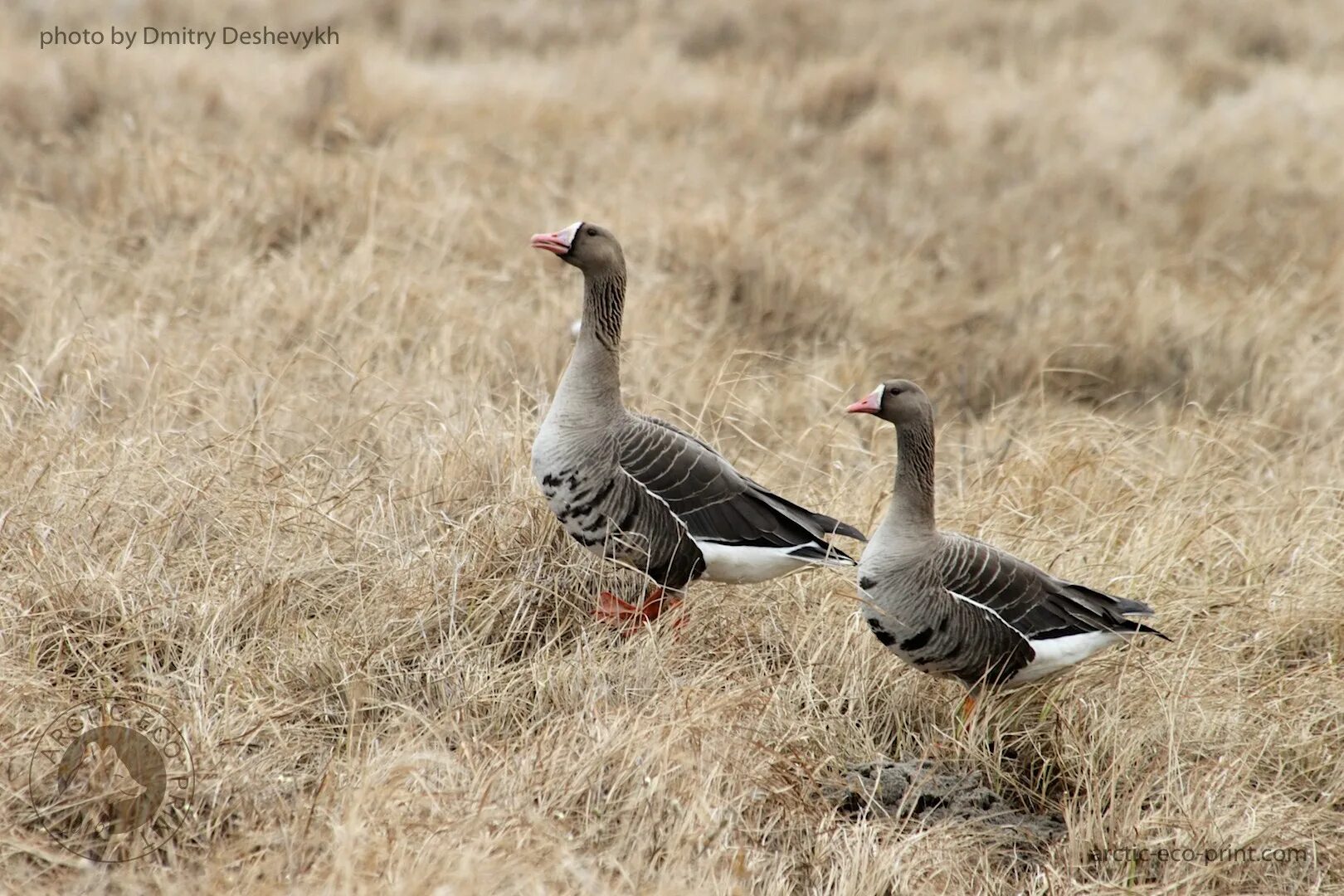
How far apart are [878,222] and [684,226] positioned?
177 cm

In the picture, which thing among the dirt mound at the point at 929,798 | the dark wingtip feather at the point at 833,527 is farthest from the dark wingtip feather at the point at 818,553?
the dirt mound at the point at 929,798

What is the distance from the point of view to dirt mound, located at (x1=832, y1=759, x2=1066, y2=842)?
3740 millimetres

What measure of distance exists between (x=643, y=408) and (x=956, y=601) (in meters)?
2.43

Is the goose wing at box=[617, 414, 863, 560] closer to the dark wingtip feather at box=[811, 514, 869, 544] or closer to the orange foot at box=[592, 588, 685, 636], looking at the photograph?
the dark wingtip feather at box=[811, 514, 869, 544]

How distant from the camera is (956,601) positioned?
394 cm

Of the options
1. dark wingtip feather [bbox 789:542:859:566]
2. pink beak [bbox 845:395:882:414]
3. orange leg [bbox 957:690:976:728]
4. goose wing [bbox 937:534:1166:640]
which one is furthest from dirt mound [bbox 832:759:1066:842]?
pink beak [bbox 845:395:882:414]

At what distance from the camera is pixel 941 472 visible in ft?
19.6

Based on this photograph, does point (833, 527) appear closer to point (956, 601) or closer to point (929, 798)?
point (956, 601)

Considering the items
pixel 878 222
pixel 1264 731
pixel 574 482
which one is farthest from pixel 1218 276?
pixel 574 482

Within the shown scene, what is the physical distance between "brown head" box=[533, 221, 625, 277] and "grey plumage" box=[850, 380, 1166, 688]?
1008 mm

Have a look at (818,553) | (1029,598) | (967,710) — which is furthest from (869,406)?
(967,710)

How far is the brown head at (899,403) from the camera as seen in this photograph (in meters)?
4.06

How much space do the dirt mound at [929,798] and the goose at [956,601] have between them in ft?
1.02

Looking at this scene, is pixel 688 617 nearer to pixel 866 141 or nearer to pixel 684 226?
pixel 684 226
